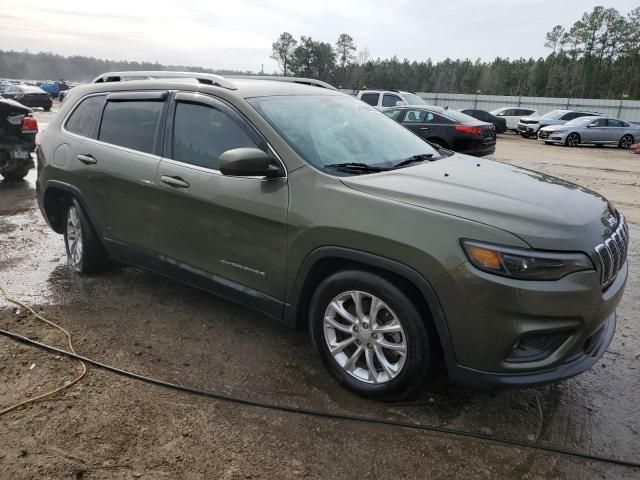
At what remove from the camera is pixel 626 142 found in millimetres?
21750

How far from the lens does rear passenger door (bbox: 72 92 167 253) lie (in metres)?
3.88

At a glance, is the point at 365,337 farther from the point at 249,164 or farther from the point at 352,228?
the point at 249,164

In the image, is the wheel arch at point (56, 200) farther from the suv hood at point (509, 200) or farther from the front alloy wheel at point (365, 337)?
the suv hood at point (509, 200)

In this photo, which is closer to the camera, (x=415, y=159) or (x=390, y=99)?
(x=415, y=159)

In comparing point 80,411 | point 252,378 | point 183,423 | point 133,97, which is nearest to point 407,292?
point 252,378

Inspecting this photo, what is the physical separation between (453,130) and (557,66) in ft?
240

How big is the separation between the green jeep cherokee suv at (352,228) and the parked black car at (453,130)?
863 cm

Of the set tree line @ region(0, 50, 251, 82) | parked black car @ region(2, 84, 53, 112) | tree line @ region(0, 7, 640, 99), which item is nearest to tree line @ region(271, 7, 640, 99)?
tree line @ region(0, 7, 640, 99)

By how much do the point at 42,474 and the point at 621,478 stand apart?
273 centimetres

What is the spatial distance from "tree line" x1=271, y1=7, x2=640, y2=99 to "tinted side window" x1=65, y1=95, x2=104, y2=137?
221 feet

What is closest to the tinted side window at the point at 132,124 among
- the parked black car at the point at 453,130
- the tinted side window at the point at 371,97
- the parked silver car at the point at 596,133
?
the parked black car at the point at 453,130

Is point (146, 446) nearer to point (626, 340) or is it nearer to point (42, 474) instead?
point (42, 474)

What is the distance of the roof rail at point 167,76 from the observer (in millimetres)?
3643

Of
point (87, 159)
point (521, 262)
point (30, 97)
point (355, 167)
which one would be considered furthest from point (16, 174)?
point (30, 97)
